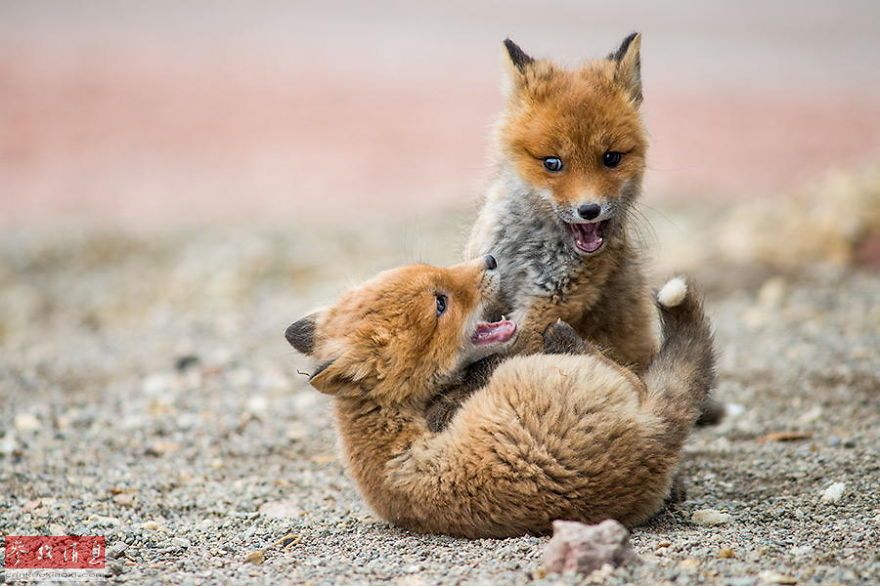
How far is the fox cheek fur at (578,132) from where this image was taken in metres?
5.84

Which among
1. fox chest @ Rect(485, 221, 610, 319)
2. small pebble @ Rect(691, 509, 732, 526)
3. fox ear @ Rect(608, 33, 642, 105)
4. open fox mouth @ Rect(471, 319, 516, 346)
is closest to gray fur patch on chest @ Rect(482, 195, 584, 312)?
fox chest @ Rect(485, 221, 610, 319)

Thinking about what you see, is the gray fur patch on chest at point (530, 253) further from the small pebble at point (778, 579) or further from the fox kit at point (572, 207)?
the small pebble at point (778, 579)

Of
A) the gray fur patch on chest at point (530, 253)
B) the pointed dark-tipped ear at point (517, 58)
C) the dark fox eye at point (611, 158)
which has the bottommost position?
the gray fur patch on chest at point (530, 253)

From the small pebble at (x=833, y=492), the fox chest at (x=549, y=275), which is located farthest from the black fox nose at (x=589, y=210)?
the small pebble at (x=833, y=492)

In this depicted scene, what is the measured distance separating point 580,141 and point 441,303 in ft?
3.88


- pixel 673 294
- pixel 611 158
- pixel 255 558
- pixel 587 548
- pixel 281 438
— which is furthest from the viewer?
pixel 281 438

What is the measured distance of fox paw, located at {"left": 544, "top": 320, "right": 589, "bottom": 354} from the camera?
5.69m

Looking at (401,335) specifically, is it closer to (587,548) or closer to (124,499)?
(587,548)

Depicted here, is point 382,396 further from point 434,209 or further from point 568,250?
point 434,209

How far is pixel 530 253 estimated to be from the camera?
6250 millimetres

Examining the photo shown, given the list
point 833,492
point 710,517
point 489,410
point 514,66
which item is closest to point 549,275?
point 489,410

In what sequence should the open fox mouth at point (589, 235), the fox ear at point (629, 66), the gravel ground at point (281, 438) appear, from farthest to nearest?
the fox ear at point (629, 66)
the open fox mouth at point (589, 235)
the gravel ground at point (281, 438)

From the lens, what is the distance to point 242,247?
44.7ft

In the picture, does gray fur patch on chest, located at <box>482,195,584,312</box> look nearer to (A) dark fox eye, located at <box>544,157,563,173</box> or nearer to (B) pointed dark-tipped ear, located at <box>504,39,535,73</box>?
(A) dark fox eye, located at <box>544,157,563,173</box>
